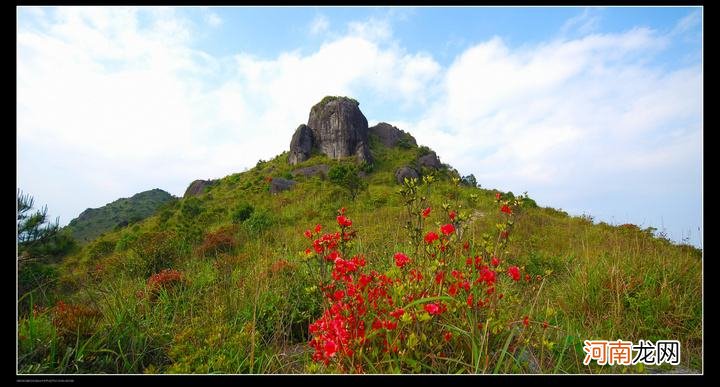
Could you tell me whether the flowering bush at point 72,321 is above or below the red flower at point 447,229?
below

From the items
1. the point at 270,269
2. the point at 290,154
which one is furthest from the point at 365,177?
the point at 270,269

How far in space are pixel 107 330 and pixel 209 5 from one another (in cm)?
261

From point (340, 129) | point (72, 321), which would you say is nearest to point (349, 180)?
point (72, 321)

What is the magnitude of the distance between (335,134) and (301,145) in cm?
409

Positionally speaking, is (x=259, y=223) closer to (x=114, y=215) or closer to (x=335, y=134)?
(x=335, y=134)

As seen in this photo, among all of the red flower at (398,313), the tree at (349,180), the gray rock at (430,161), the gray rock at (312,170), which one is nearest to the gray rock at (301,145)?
the gray rock at (312,170)

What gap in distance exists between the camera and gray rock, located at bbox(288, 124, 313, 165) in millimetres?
40969

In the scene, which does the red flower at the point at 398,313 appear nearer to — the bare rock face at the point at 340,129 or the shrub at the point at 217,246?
the shrub at the point at 217,246

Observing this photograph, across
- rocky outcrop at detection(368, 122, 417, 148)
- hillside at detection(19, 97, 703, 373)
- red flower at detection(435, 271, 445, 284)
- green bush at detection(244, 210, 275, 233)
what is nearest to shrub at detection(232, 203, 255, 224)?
green bush at detection(244, 210, 275, 233)

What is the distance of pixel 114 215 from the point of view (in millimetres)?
37406

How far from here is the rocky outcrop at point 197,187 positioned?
1648 inches

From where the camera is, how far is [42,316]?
3.01 m
